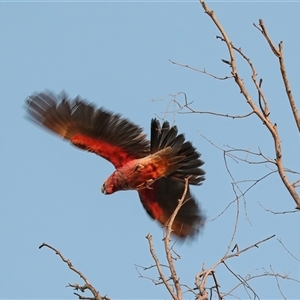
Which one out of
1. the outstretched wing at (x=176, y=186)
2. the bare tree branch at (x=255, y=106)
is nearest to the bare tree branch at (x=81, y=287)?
the bare tree branch at (x=255, y=106)

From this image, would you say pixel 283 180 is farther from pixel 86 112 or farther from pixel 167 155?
pixel 86 112

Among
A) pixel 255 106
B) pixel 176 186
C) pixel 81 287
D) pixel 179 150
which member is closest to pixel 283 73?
pixel 255 106

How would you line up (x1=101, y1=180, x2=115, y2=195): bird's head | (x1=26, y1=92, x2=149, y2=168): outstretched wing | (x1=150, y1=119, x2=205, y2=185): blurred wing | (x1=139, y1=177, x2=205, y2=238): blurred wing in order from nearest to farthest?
(x1=150, y1=119, x2=205, y2=185): blurred wing → (x1=26, y1=92, x2=149, y2=168): outstretched wing → (x1=139, y1=177, x2=205, y2=238): blurred wing → (x1=101, y1=180, x2=115, y2=195): bird's head

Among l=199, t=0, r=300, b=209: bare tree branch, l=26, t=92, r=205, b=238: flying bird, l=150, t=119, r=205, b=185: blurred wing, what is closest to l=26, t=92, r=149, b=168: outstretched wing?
l=26, t=92, r=205, b=238: flying bird

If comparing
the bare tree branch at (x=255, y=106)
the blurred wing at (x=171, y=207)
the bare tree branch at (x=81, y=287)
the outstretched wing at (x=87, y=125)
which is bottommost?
the bare tree branch at (x=81, y=287)

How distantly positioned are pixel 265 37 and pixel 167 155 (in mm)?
2865

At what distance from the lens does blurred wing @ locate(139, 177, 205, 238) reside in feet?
22.6

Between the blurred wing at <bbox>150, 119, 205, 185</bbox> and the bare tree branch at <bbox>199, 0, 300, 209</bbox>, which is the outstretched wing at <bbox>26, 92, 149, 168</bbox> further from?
the bare tree branch at <bbox>199, 0, 300, 209</bbox>

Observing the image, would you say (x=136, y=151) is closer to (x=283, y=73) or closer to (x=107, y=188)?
(x=107, y=188)

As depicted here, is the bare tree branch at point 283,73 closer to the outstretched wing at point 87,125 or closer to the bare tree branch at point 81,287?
the bare tree branch at point 81,287

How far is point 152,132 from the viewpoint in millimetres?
6285

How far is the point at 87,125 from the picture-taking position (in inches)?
261

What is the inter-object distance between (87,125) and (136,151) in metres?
0.58

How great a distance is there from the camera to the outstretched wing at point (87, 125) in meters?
6.53
